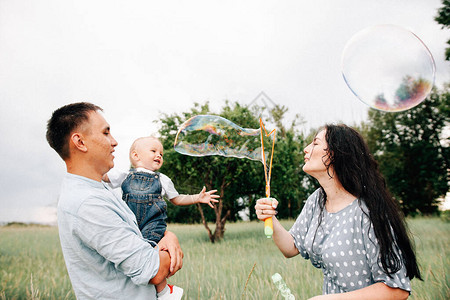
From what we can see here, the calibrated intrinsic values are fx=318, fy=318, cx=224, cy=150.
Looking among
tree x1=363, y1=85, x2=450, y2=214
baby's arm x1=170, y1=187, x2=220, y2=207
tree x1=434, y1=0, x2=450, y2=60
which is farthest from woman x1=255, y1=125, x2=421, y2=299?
tree x1=363, y1=85, x2=450, y2=214

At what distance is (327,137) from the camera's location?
2.37m

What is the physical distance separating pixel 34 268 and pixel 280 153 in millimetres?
8523

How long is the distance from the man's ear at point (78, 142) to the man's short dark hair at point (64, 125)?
0.14 ft

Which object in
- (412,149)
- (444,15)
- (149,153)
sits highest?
(444,15)

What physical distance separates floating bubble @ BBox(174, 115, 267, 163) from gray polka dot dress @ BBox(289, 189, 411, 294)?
1.30m

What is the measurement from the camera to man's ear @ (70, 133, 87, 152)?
172 cm

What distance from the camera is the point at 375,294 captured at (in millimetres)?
1877

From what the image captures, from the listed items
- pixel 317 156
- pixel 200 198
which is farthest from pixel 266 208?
pixel 200 198

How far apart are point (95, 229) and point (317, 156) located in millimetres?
1578

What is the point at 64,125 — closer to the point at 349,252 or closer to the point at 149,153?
the point at 149,153

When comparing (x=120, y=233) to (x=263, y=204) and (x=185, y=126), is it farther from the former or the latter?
(x=185, y=126)

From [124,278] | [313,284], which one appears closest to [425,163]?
[313,284]

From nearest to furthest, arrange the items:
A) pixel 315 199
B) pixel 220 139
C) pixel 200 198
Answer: pixel 315 199 → pixel 200 198 → pixel 220 139

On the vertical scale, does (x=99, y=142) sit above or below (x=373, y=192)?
above
